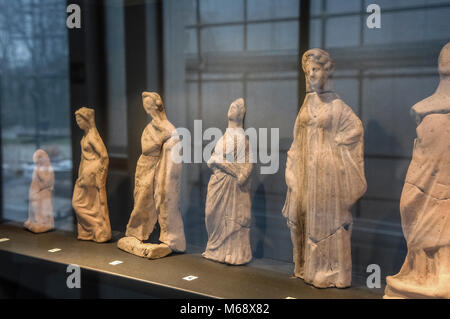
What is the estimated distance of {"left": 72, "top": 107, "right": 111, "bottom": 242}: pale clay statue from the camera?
5758 millimetres

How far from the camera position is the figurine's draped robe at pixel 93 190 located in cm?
575

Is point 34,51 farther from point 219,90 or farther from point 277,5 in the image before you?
point 277,5

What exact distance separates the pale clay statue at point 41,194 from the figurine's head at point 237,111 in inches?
98.0

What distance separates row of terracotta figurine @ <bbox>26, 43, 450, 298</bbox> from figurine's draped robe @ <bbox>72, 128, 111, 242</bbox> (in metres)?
0.01

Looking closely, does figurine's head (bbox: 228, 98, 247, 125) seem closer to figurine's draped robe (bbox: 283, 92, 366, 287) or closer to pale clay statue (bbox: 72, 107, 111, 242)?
figurine's draped robe (bbox: 283, 92, 366, 287)

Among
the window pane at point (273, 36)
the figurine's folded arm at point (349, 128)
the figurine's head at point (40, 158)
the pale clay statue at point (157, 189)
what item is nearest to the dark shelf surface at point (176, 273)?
the pale clay statue at point (157, 189)

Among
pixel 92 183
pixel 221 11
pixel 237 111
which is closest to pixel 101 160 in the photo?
pixel 92 183

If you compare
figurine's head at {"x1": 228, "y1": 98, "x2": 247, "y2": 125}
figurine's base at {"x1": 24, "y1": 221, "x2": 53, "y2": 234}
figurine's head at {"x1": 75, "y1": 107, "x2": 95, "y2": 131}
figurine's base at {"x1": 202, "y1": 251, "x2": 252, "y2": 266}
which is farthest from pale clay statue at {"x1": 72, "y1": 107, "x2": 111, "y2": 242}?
figurine's head at {"x1": 228, "y1": 98, "x2": 247, "y2": 125}

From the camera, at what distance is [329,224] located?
14.3ft

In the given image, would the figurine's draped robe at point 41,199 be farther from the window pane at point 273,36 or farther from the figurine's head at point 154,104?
the window pane at point 273,36

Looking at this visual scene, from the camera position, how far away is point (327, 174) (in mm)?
4348

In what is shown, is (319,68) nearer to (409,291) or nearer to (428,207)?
(428,207)
